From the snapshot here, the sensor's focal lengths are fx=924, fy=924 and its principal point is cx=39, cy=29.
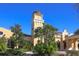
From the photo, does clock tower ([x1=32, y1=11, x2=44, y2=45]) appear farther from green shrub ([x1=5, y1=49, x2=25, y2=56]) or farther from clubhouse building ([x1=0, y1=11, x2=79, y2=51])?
green shrub ([x1=5, y1=49, x2=25, y2=56])

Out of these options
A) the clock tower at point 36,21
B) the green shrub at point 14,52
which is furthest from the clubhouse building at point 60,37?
the green shrub at point 14,52

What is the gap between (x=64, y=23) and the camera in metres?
13.7

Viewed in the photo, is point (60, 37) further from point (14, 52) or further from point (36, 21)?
point (14, 52)

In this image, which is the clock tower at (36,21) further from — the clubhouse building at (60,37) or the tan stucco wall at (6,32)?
the tan stucco wall at (6,32)

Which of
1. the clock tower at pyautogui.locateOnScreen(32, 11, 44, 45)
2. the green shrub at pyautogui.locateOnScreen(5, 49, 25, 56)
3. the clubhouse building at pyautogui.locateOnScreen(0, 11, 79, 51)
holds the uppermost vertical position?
the clock tower at pyautogui.locateOnScreen(32, 11, 44, 45)

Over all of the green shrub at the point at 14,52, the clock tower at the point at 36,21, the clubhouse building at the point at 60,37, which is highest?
the clock tower at the point at 36,21

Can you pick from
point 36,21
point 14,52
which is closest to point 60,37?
point 36,21

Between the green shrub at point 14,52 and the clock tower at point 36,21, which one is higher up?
the clock tower at point 36,21

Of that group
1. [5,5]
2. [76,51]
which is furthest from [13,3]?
[76,51]

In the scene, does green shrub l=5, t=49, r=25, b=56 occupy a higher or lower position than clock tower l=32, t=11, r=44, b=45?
lower

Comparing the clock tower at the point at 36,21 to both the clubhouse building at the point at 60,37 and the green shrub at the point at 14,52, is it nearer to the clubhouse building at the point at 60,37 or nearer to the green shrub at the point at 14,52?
the clubhouse building at the point at 60,37

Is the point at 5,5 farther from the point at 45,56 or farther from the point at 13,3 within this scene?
the point at 45,56

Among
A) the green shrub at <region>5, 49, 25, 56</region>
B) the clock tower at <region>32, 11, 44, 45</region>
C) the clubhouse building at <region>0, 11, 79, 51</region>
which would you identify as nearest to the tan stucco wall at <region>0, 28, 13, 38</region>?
the clubhouse building at <region>0, 11, 79, 51</region>

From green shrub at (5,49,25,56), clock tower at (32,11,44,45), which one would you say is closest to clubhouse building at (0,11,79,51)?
clock tower at (32,11,44,45)
